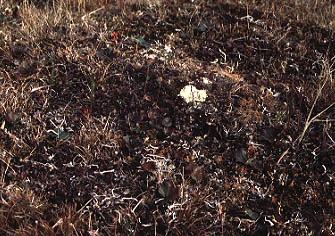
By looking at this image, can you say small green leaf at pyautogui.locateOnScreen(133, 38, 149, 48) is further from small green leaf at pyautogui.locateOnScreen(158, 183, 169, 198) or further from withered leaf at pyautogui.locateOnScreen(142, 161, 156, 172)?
small green leaf at pyautogui.locateOnScreen(158, 183, 169, 198)

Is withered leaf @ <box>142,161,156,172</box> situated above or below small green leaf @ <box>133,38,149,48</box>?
below

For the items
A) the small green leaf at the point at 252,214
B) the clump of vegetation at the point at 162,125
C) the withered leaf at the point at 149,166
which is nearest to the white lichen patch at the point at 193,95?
the clump of vegetation at the point at 162,125

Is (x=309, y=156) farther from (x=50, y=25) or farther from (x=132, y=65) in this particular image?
(x=50, y=25)

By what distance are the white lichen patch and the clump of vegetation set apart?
0.05 ft

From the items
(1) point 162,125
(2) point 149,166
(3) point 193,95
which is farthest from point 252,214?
(3) point 193,95

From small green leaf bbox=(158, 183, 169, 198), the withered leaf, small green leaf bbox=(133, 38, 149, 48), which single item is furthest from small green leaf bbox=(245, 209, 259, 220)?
small green leaf bbox=(133, 38, 149, 48)

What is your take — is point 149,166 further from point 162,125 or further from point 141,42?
point 141,42

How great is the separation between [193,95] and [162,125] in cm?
42

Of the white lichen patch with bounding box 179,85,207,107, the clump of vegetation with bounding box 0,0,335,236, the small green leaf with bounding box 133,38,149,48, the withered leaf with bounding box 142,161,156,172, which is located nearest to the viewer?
the clump of vegetation with bounding box 0,0,335,236

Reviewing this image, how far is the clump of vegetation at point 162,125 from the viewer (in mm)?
2627

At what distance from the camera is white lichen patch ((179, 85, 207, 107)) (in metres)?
3.29

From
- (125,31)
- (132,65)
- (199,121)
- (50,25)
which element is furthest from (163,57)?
(50,25)

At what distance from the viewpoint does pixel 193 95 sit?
330 cm

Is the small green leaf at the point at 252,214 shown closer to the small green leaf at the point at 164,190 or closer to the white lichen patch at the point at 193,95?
the small green leaf at the point at 164,190
